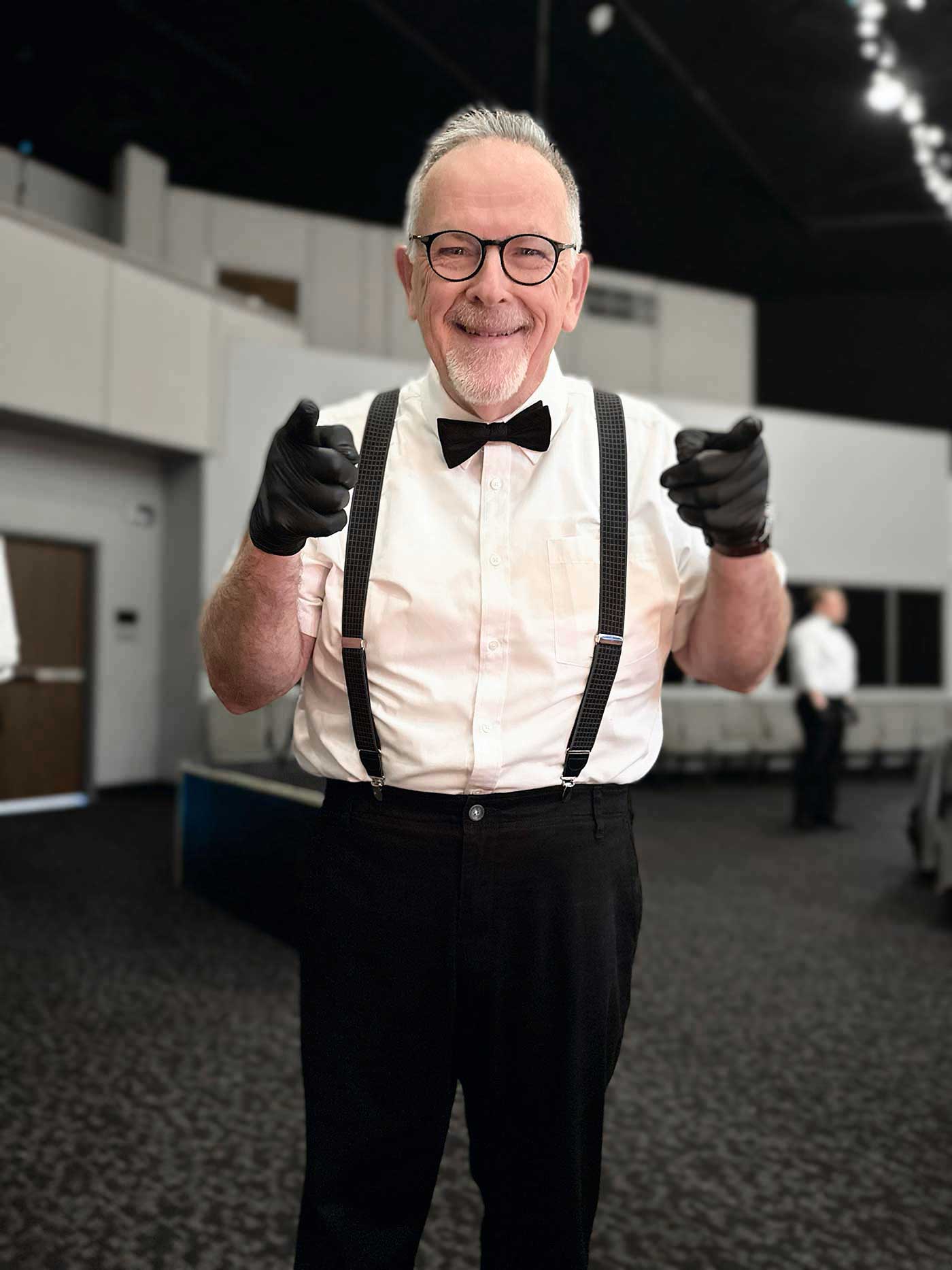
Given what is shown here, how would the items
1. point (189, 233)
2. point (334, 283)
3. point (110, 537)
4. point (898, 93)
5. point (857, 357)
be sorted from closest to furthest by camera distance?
point (898, 93), point (110, 537), point (189, 233), point (334, 283), point (857, 357)

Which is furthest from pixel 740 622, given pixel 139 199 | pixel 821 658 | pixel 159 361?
pixel 139 199

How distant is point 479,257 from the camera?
0.94 metres

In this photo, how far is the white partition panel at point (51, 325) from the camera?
19.3 ft

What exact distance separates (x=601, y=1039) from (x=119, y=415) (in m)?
6.36

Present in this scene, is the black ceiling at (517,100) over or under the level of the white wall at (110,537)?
over

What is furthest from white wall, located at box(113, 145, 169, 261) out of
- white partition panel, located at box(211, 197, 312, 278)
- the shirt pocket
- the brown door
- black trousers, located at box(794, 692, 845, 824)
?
the shirt pocket

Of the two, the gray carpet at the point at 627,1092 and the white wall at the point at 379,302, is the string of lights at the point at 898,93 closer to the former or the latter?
the white wall at the point at 379,302

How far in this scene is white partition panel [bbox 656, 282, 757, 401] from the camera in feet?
31.7

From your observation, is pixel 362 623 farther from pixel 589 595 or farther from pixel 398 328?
pixel 398 328

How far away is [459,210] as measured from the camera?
93 cm

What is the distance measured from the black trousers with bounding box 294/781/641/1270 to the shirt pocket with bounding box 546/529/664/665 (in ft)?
0.53

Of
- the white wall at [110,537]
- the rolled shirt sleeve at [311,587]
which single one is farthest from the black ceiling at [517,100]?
the rolled shirt sleeve at [311,587]

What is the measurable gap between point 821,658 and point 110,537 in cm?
513

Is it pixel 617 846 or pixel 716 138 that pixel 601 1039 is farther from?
Result: pixel 716 138
